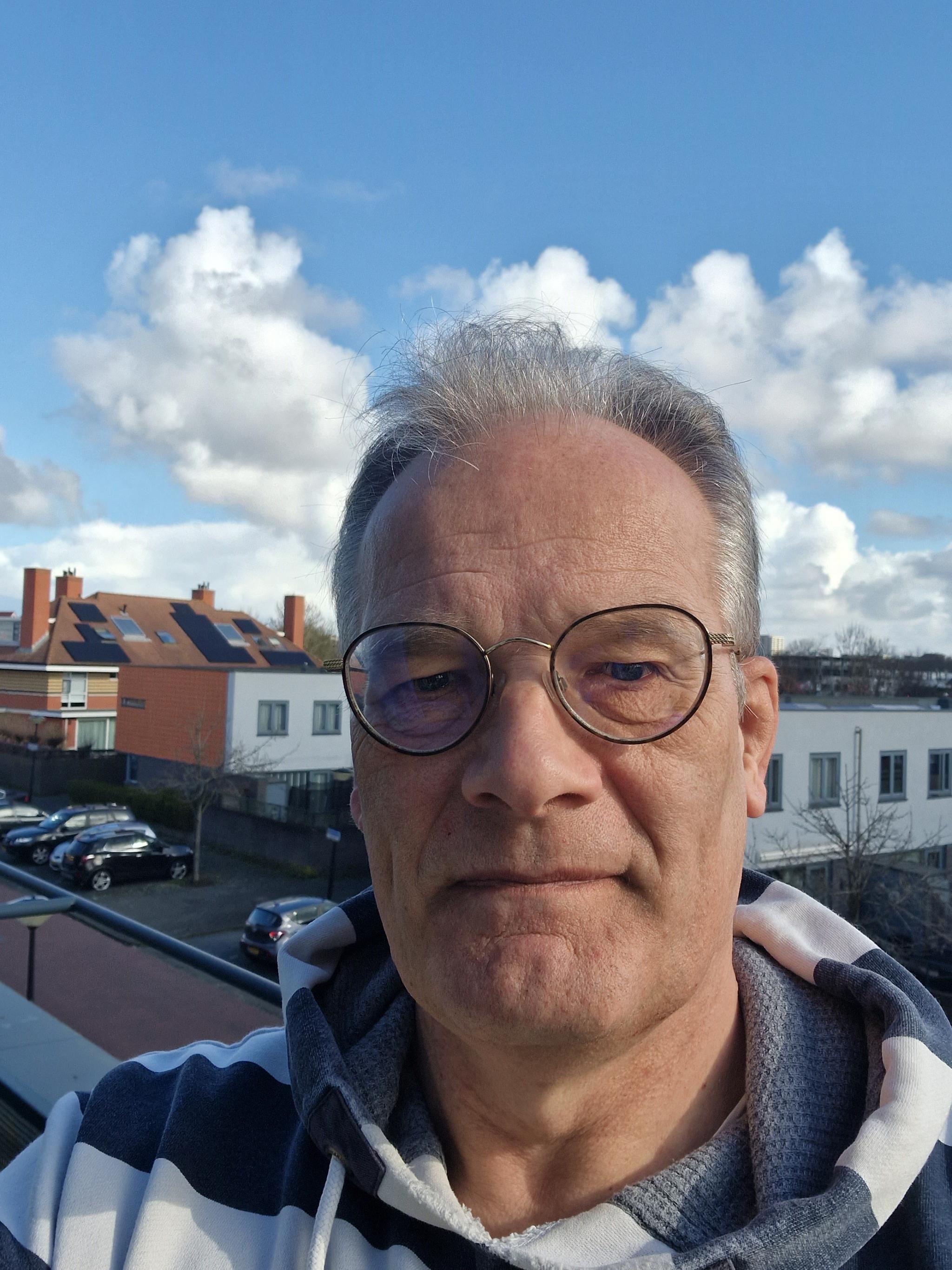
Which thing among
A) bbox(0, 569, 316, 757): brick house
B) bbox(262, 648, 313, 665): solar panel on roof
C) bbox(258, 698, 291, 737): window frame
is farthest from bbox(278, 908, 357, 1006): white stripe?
bbox(262, 648, 313, 665): solar panel on roof

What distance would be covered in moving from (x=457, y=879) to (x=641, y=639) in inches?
15.4

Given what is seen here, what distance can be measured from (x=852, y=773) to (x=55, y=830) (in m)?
19.4

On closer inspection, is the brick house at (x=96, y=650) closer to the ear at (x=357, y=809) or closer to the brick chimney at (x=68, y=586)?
the brick chimney at (x=68, y=586)

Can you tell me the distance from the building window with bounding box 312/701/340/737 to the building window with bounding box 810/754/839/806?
44.1 feet

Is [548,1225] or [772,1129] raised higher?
[772,1129]

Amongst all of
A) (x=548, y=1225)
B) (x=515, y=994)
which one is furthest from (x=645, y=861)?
(x=548, y=1225)

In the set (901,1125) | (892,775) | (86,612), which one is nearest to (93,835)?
(892,775)

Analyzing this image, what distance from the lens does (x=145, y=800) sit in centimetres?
2764

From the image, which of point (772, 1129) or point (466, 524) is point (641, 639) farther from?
point (772, 1129)

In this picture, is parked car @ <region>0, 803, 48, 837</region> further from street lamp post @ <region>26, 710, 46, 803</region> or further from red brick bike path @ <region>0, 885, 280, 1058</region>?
red brick bike path @ <region>0, 885, 280, 1058</region>

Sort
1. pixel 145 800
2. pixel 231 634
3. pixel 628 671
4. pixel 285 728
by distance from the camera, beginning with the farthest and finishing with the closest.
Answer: pixel 231 634, pixel 145 800, pixel 285 728, pixel 628 671

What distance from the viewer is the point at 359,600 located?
1.46 meters

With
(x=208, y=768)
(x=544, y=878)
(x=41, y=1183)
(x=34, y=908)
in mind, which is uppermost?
(x=544, y=878)

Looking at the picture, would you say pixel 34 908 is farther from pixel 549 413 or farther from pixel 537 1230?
pixel 549 413
